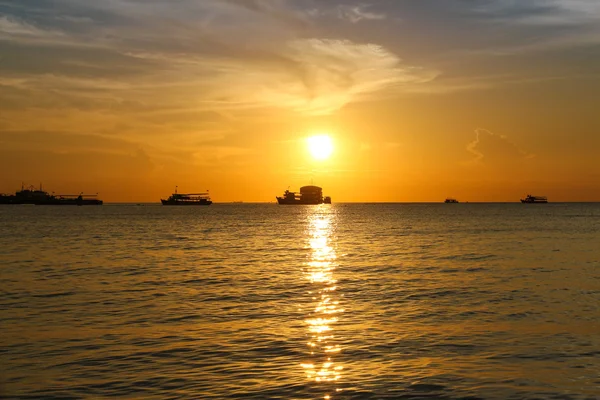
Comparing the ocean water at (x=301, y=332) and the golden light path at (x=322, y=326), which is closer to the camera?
the ocean water at (x=301, y=332)

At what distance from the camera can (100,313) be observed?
29.0 m

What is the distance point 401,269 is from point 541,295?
15.8m

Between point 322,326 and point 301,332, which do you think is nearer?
point 301,332

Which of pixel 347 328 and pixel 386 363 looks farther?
pixel 347 328

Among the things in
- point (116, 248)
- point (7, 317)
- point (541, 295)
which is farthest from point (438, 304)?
point (116, 248)

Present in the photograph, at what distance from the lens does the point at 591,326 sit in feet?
83.5

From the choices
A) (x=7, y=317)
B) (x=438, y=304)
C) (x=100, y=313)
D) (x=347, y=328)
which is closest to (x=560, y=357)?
(x=347, y=328)

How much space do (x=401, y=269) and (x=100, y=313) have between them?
27.7 m

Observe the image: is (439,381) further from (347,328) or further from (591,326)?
(591,326)

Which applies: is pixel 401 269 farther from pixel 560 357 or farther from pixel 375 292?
pixel 560 357

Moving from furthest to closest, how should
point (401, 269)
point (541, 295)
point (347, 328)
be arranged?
1. point (401, 269)
2. point (541, 295)
3. point (347, 328)

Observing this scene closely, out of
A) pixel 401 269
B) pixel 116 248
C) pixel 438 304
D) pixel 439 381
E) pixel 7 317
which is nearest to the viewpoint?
pixel 439 381

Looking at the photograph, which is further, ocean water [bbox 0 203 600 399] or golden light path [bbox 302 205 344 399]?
golden light path [bbox 302 205 344 399]

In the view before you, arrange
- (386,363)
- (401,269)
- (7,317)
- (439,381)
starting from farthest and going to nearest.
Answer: (401,269), (7,317), (386,363), (439,381)
